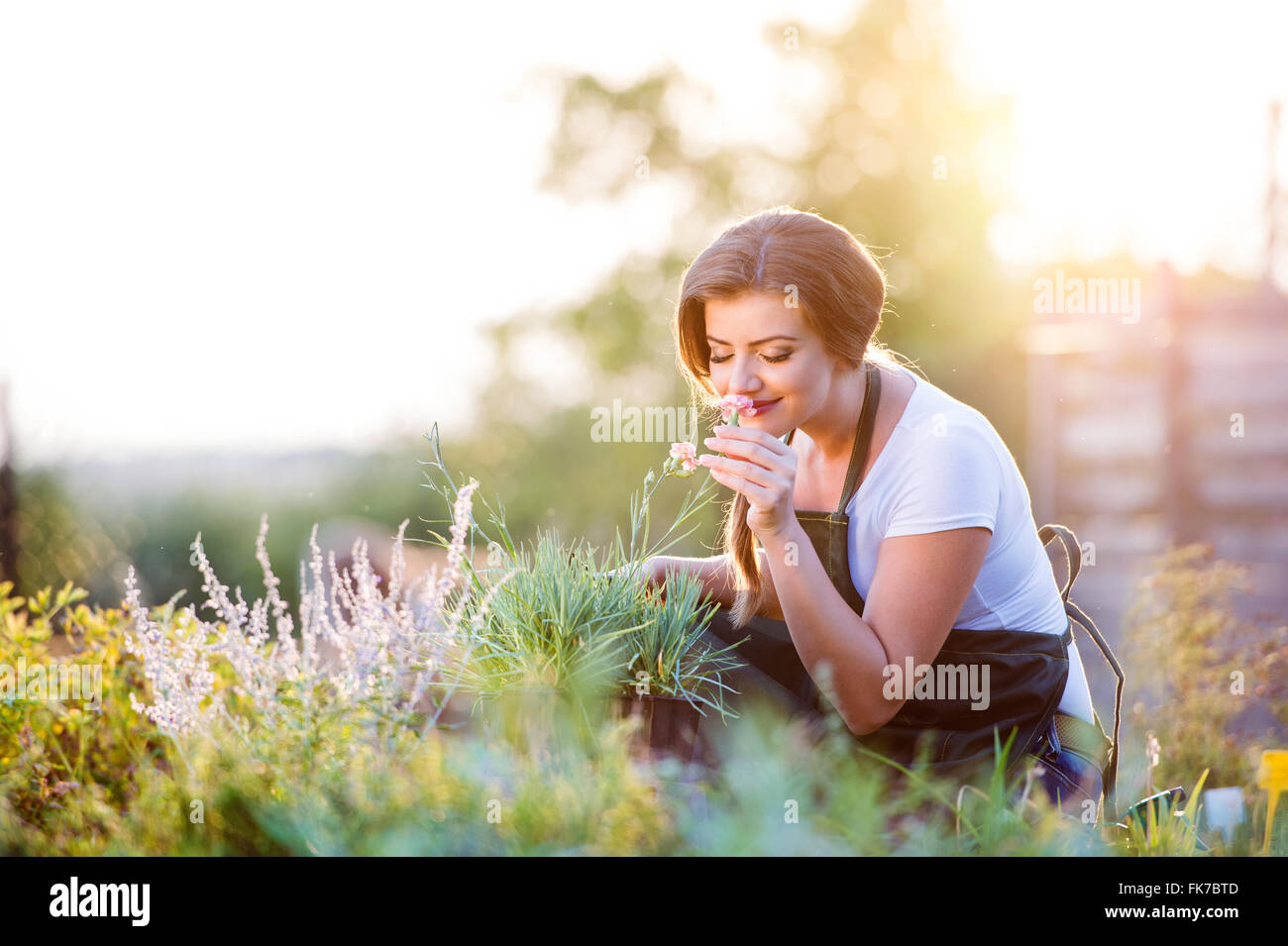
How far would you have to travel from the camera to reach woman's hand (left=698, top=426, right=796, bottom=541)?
231 centimetres

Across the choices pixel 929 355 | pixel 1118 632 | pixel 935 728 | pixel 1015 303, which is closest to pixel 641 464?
pixel 929 355

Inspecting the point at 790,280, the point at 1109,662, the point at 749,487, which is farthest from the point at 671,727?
the point at 1109,662

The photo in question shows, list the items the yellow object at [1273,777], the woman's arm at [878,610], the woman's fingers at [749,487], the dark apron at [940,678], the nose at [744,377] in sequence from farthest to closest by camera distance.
Result: the yellow object at [1273,777]
the nose at [744,377]
the dark apron at [940,678]
the woman's arm at [878,610]
the woman's fingers at [749,487]

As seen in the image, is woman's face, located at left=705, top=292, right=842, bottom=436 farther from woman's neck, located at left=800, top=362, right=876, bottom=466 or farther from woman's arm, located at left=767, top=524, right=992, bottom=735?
woman's arm, located at left=767, top=524, right=992, bottom=735

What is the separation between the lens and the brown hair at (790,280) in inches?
106

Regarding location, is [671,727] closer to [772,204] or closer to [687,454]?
[687,454]

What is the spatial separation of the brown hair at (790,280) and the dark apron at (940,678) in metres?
0.14

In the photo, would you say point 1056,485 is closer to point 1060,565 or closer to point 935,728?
point 1060,565

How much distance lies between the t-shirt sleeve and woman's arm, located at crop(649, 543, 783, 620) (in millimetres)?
431

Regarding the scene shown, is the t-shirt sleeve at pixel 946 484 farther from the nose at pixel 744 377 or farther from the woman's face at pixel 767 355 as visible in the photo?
the nose at pixel 744 377

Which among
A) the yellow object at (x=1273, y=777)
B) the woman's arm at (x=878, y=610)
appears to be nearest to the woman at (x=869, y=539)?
the woman's arm at (x=878, y=610)

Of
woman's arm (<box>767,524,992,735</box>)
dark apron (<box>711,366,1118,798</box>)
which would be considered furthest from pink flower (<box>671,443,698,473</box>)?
dark apron (<box>711,366,1118,798</box>)

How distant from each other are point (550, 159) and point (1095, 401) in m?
6.06
